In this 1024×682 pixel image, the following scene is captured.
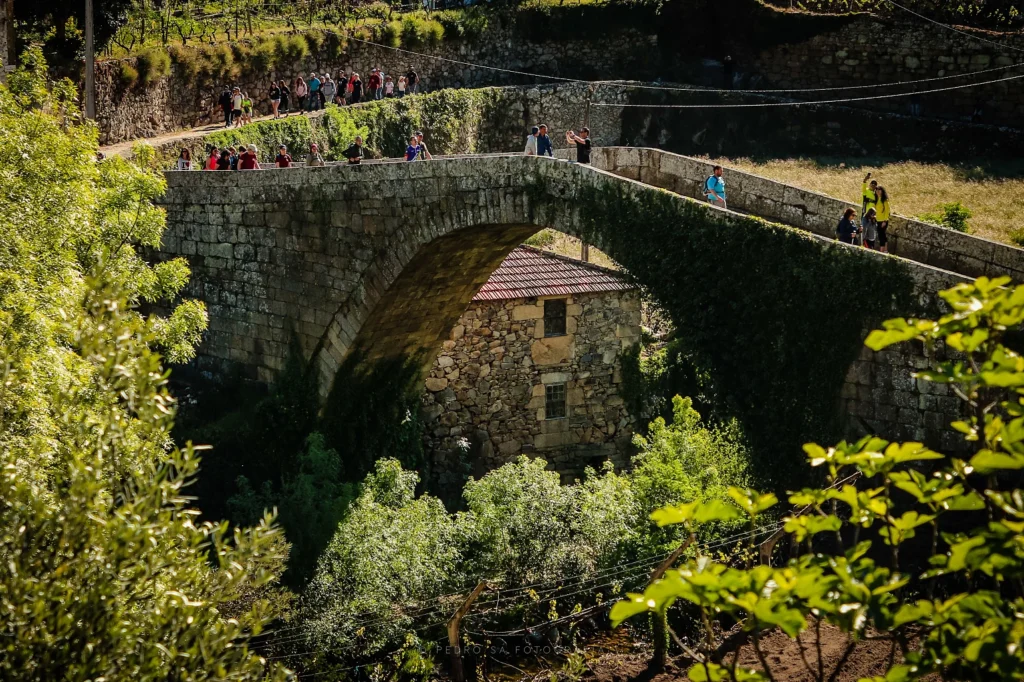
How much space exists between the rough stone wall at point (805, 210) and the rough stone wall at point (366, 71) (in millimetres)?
11731

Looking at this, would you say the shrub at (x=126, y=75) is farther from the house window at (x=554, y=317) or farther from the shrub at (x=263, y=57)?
the house window at (x=554, y=317)

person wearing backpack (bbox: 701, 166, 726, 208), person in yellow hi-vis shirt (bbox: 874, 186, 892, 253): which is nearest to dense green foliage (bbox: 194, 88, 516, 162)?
person wearing backpack (bbox: 701, 166, 726, 208)

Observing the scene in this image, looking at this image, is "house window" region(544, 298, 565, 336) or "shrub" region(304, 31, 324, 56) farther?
"shrub" region(304, 31, 324, 56)

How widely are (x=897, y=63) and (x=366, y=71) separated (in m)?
12.3

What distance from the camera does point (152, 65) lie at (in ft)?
94.5

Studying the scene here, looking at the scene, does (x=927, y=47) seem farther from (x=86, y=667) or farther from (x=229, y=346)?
(x=86, y=667)

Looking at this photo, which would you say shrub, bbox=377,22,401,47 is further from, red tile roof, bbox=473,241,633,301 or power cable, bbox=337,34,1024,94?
red tile roof, bbox=473,241,633,301

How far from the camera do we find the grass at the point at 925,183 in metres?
24.9

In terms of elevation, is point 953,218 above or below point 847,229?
below

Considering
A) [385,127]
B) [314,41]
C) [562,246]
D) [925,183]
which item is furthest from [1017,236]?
[314,41]

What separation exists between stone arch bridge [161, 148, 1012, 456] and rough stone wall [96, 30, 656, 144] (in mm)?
4944

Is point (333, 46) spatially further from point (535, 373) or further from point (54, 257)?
point (54, 257)

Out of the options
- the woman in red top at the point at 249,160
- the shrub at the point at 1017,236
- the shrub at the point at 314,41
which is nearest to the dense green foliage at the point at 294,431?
the woman in red top at the point at 249,160

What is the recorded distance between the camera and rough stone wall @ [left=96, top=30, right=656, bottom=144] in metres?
28.2
